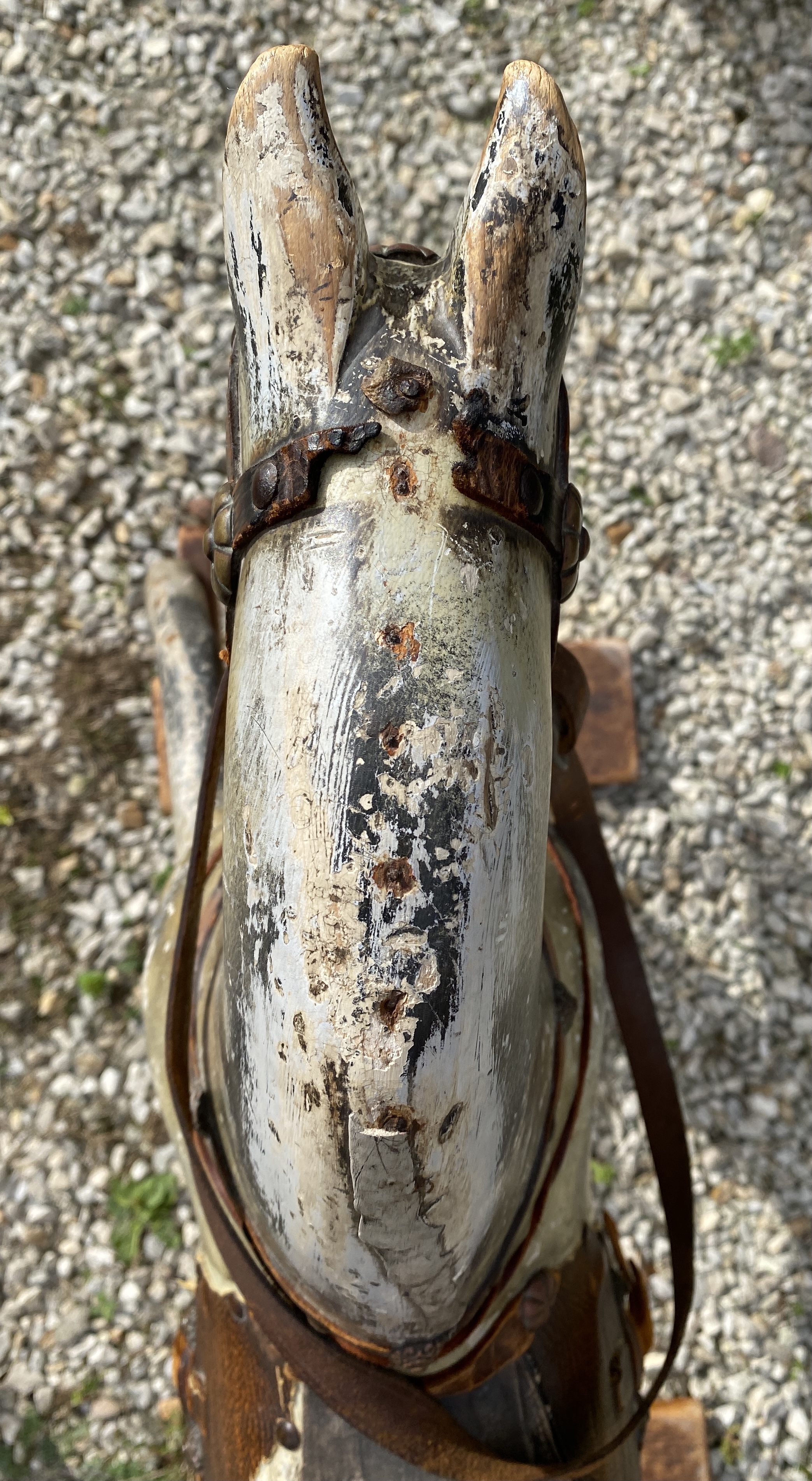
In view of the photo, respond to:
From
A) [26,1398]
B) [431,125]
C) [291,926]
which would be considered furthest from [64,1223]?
[431,125]

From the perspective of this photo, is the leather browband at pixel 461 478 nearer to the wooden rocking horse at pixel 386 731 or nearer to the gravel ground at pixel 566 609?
the wooden rocking horse at pixel 386 731

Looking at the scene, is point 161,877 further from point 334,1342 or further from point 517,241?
point 517,241

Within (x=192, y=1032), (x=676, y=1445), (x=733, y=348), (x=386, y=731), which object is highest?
(x=733, y=348)

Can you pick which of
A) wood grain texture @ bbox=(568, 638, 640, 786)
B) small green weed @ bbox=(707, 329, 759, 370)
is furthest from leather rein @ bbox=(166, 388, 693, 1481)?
small green weed @ bbox=(707, 329, 759, 370)

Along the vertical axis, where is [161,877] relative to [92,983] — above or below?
above

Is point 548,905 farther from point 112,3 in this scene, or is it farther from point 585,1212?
point 112,3

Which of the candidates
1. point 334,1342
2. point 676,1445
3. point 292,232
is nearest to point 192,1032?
point 334,1342

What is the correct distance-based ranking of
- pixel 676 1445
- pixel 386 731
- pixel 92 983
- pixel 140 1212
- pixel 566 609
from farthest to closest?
pixel 566 609 → pixel 92 983 → pixel 140 1212 → pixel 676 1445 → pixel 386 731
